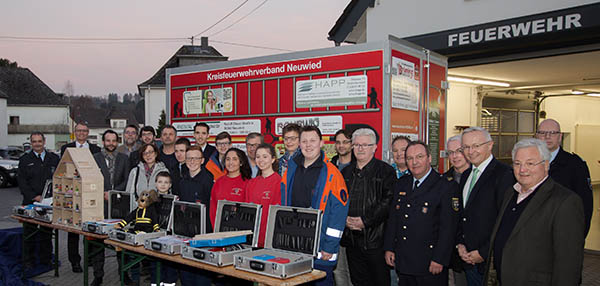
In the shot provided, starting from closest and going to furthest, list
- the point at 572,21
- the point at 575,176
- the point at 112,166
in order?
the point at 575,176, the point at 112,166, the point at 572,21

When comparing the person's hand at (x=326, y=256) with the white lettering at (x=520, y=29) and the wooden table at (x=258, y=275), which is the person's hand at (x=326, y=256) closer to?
the wooden table at (x=258, y=275)

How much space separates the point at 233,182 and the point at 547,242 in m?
3.19

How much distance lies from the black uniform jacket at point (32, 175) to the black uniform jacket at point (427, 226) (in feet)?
20.3

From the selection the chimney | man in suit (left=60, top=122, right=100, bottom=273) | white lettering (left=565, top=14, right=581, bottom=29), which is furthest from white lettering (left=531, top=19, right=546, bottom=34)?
the chimney

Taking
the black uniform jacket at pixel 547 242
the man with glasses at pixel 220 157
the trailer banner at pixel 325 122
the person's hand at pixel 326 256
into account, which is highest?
the trailer banner at pixel 325 122

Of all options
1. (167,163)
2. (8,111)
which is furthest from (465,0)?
(8,111)

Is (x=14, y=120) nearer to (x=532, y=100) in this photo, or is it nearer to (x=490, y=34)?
(x=532, y=100)

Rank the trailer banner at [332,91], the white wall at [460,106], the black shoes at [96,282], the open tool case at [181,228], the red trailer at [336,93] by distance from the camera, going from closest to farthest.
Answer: the open tool case at [181,228] < the red trailer at [336,93] < the trailer banner at [332,91] < the black shoes at [96,282] < the white wall at [460,106]

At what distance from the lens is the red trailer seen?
19.7 ft

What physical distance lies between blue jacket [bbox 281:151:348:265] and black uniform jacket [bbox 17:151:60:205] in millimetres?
5476

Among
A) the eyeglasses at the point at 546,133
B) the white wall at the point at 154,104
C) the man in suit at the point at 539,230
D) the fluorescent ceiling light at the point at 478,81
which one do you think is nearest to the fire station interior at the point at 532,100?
the fluorescent ceiling light at the point at 478,81

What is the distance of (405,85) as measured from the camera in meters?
6.26

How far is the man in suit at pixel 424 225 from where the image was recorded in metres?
4.07

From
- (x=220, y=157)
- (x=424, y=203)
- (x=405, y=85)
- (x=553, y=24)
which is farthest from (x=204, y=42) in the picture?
(x=424, y=203)
